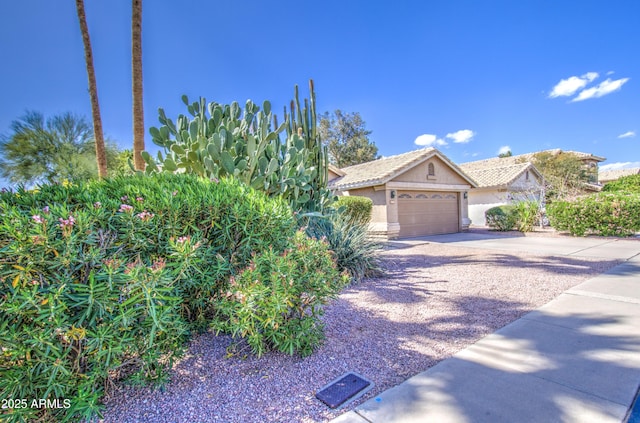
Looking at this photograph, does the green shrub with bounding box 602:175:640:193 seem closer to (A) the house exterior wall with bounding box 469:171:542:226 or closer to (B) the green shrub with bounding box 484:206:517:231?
(A) the house exterior wall with bounding box 469:171:542:226

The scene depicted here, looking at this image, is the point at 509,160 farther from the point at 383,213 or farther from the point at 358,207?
the point at 358,207

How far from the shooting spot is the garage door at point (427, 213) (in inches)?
639

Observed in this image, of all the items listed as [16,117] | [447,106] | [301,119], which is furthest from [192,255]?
[447,106]

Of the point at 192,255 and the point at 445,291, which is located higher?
the point at 192,255

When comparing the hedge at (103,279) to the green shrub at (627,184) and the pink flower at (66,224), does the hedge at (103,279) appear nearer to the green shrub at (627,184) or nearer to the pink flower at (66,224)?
the pink flower at (66,224)

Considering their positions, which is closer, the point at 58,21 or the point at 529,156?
the point at 58,21

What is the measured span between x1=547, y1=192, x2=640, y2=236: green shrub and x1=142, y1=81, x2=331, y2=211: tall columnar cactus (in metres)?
13.5

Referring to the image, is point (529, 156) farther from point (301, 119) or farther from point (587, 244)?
point (301, 119)

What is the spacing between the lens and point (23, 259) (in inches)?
76.4

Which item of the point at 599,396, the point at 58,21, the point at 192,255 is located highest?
the point at 58,21

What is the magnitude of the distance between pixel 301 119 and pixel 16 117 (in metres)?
17.9

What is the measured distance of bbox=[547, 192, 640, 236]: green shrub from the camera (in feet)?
41.8

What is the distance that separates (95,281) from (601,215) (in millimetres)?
17858

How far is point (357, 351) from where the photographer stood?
341 centimetres
